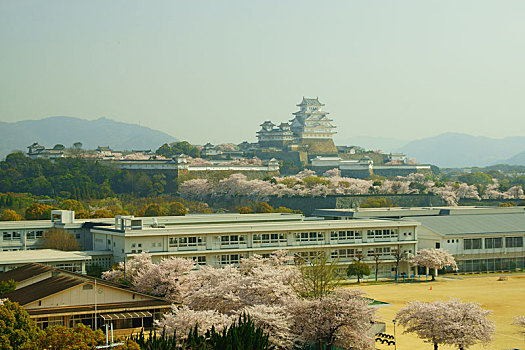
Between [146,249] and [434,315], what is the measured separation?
66.3ft

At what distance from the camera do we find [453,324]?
25984mm

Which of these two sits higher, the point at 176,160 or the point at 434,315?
the point at 176,160

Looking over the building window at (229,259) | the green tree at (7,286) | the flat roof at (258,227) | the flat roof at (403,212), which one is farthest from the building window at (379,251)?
the green tree at (7,286)

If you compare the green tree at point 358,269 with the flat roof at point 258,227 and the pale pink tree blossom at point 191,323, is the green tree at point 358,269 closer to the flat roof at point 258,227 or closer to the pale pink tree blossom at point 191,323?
the flat roof at point 258,227

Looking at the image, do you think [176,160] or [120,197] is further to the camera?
[176,160]

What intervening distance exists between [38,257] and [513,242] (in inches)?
1249

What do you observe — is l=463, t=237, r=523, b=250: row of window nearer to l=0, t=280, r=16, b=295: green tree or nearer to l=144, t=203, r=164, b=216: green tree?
l=144, t=203, r=164, b=216: green tree

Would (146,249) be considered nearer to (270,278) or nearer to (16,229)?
(16,229)

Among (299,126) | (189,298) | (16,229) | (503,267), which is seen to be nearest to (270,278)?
(189,298)

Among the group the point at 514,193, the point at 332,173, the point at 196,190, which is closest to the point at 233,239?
the point at 196,190

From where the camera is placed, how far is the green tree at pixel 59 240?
1844 inches

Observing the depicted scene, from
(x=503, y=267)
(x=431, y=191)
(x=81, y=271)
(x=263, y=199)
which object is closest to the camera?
(x=81, y=271)

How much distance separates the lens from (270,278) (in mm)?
29719

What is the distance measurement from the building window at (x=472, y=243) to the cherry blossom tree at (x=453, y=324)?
990 inches
